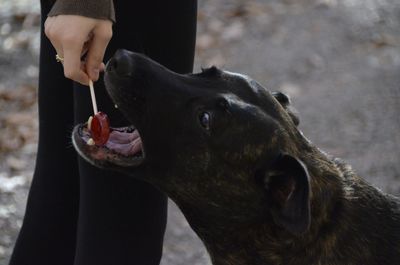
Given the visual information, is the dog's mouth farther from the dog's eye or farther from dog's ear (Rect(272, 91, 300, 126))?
dog's ear (Rect(272, 91, 300, 126))

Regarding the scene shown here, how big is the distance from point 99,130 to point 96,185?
0.32m

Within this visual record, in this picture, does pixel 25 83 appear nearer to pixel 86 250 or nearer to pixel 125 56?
pixel 86 250

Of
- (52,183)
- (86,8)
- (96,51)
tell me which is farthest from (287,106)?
(52,183)

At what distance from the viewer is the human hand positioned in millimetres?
2461

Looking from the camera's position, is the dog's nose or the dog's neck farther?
the dog's neck

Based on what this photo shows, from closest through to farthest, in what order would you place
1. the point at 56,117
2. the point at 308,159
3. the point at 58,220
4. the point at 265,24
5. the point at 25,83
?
the point at 308,159 → the point at 56,117 → the point at 58,220 → the point at 25,83 → the point at 265,24

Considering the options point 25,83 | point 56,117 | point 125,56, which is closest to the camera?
point 125,56

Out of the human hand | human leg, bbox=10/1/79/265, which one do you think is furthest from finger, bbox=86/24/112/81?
human leg, bbox=10/1/79/265

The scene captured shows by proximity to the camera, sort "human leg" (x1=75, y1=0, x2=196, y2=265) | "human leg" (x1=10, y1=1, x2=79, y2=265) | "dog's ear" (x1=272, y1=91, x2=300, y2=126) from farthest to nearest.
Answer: "human leg" (x1=10, y1=1, x2=79, y2=265)
"dog's ear" (x1=272, y1=91, x2=300, y2=126)
"human leg" (x1=75, y1=0, x2=196, y2=265)

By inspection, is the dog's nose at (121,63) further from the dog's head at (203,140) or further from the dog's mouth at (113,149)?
the dog's mouth at (113,149)

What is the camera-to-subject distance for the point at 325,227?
9.22 ft

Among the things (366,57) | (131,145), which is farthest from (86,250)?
(366,57)

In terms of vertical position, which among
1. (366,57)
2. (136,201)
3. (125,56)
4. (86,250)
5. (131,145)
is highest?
(366,57)

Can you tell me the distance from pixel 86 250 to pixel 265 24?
13.6 ft
